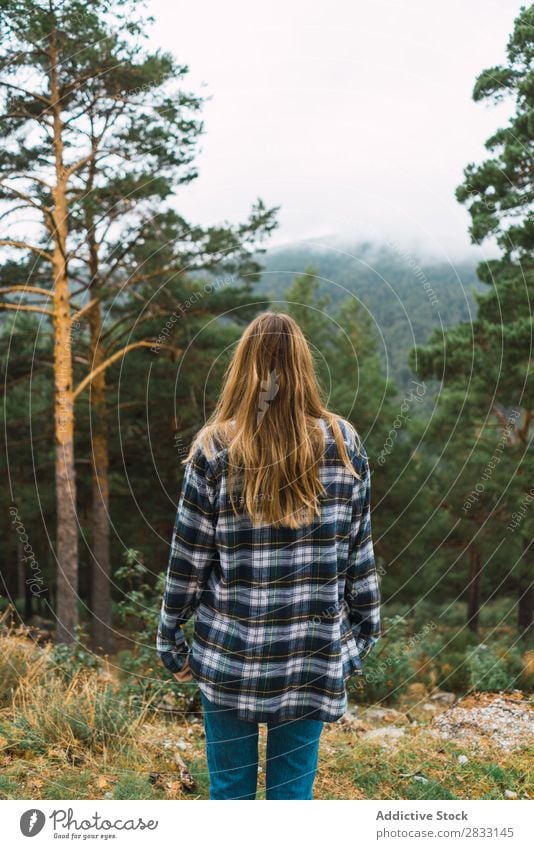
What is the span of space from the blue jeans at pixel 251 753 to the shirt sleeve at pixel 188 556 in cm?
19

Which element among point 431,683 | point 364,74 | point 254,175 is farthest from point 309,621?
point 431,683

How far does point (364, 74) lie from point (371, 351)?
16.9 metres

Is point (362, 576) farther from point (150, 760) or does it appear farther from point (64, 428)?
point (64, 428)

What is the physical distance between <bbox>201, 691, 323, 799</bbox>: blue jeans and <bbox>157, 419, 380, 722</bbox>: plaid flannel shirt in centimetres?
6

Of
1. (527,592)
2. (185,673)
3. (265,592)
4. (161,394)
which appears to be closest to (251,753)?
(185,673)

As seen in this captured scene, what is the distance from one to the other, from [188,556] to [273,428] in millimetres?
439

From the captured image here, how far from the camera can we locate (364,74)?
385 cm

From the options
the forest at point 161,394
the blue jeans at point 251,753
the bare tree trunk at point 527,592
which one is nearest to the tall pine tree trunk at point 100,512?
the forest at point 161,394

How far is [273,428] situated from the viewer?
1851 millimetres

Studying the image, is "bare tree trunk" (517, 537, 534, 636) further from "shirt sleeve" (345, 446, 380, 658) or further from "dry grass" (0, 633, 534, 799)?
"shirt sleeve" (345, 446, 380, 658)

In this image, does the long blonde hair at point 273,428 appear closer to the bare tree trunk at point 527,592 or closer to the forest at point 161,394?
the forest at point 161,394

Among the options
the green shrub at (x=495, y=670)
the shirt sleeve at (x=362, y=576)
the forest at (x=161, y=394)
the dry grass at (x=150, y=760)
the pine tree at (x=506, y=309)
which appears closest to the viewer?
the shirt sleeve at (x=362, y=576)

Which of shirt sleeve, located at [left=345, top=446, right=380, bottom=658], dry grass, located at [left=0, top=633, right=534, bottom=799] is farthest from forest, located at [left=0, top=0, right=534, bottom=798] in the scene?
shirt sleeve, located at [left=345, top=446, right=380, bottom=658]

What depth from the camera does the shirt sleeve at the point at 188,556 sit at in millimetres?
1827
